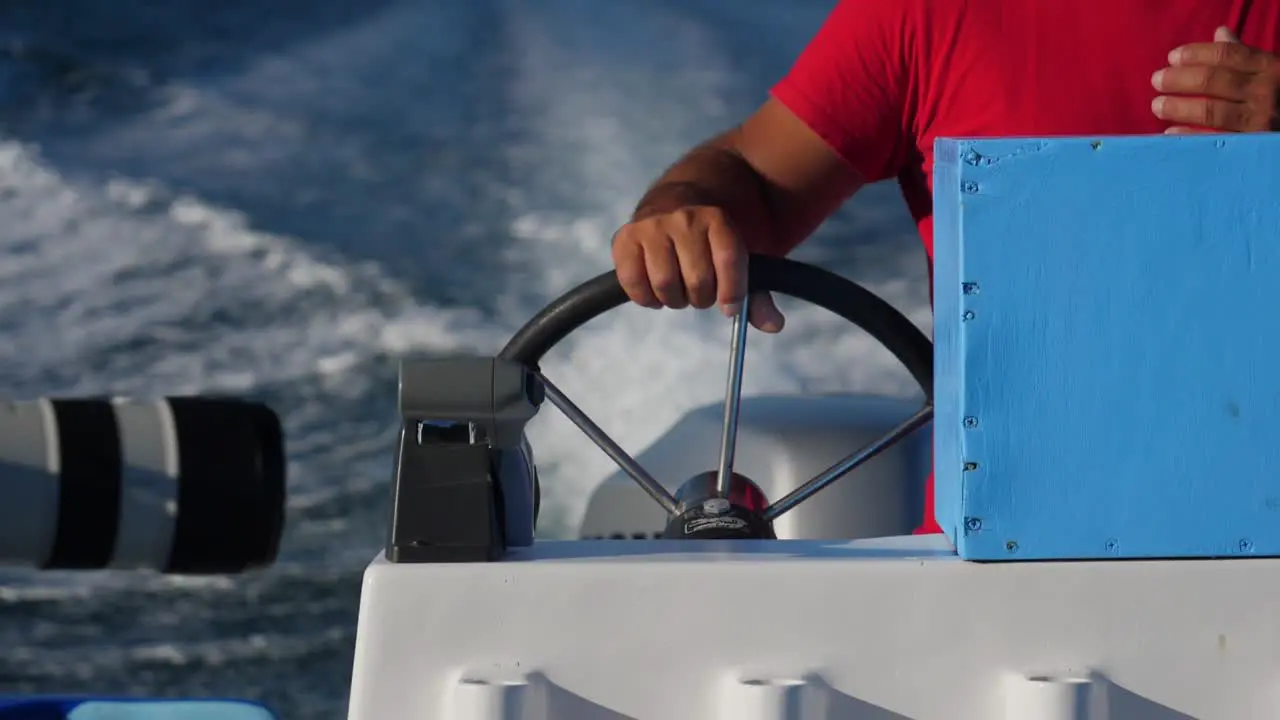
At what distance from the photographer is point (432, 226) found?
4496 mm

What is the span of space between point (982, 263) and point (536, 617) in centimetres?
27

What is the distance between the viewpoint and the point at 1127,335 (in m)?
0.77

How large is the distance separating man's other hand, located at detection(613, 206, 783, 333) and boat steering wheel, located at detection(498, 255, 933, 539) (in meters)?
0.06

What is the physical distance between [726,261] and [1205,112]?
371 millimetres

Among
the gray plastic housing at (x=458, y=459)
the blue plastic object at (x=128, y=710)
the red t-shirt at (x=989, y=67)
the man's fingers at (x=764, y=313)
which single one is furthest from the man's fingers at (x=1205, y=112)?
the blue plastic object at (x=128, y=710)

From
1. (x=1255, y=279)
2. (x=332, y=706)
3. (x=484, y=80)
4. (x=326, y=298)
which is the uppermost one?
(x=484, y=80)

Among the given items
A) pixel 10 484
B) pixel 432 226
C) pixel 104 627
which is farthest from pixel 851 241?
pixel 10 484

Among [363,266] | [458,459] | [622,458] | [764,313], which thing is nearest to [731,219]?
[764,313]

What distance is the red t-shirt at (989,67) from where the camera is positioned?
4.43 feet

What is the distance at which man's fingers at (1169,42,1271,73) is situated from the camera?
1.13m

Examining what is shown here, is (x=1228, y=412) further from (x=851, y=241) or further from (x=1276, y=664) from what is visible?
(x=851, y=241)

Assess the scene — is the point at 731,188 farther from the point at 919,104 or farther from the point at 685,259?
the point at 685,259

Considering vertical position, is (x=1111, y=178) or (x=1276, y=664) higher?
(x=1111, y=178)

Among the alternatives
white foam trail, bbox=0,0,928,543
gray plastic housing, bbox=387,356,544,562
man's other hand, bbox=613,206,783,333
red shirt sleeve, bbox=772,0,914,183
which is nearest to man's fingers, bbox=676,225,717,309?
man's other hand, bbox=613,206,783,333
